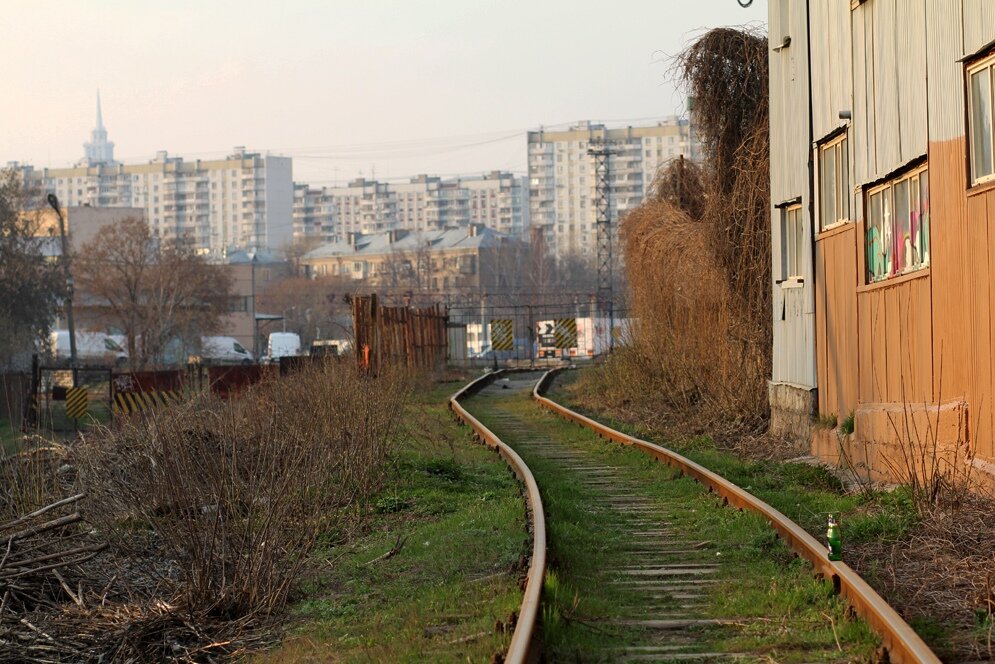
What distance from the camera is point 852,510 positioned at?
11250 mm

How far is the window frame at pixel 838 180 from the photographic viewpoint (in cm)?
1517

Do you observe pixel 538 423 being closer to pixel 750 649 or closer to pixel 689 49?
pixel 689 49

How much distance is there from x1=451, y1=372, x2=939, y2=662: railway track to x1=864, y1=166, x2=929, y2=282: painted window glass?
2931 millimetres

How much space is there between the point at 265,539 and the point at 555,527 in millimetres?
2675

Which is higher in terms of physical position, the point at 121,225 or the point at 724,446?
the point at 121,225

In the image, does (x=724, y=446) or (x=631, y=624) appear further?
(x=724, y=446)

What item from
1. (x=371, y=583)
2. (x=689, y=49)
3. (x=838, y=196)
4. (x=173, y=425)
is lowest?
(x=371, y=583)

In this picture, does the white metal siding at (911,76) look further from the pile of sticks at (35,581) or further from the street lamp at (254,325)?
the street lamp at (254,325)

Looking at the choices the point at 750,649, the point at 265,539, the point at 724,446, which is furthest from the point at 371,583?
the point at 724,446

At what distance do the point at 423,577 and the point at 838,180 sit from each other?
28.6ft

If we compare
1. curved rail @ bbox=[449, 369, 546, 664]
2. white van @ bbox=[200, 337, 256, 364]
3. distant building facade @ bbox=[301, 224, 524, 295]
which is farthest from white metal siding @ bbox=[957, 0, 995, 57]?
distant building facade @ bbox=[301, 224, 524, 295]

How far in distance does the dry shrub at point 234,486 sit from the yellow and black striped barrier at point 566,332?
44713 mm

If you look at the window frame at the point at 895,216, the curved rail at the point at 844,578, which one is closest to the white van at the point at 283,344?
the window frame at the point at 895,216

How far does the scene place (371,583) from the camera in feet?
31.8
